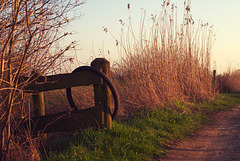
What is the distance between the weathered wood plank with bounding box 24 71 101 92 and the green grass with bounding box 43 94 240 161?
2.70 feet

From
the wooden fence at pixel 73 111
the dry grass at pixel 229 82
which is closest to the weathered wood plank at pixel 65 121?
the wooden fence at pixel 73 111

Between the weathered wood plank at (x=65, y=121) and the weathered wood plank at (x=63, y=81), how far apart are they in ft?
1.48

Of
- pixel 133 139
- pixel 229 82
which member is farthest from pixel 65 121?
pixel 229 82

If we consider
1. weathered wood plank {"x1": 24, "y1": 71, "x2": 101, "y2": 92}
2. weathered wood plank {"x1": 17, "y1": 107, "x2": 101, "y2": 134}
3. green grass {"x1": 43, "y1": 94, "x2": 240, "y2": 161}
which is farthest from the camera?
weathered wood plank {"x1": 17, "y1": 107, "x2": 101, "y2": 134}

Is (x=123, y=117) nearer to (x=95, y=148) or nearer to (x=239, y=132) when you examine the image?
(x=95, y=148)

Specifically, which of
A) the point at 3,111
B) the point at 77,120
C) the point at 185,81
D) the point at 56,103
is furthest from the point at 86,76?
the point at 185,81

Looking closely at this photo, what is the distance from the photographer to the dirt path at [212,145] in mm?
3996

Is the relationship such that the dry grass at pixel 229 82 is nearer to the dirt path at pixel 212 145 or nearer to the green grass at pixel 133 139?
the dirt path at pixel 212 145

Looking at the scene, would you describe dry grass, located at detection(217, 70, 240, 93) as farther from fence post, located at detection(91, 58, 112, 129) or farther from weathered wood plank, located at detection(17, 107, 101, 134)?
weathered wood plank, located at detection(17, 107, 101, 134)

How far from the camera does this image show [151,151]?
397cm

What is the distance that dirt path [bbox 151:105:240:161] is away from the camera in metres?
4.00


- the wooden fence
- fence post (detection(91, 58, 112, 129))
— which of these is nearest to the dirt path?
fence post (detection(91, 58, 112, 129))

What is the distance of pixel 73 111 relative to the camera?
420 cm

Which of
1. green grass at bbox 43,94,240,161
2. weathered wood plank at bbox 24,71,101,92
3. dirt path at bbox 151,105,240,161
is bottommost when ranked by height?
dirt path at bbox 151,105,240,161
